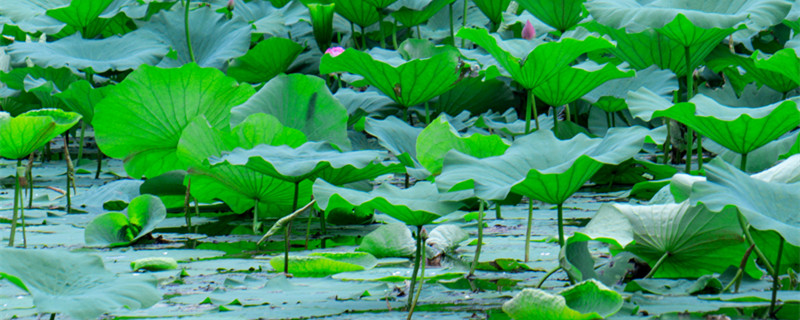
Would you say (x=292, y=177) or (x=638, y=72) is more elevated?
(x=638, y=72)

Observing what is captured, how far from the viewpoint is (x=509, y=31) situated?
380 cm

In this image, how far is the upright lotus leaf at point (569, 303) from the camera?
39.9 inches

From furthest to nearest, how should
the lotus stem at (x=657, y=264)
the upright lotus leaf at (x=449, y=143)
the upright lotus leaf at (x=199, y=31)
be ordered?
the upright lotus leaf at (x=199, y=31) < the upright lotus leaf at (x=449, y=143) < the lotus stem at (x=657, y=264)

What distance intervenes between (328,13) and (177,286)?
2.18m

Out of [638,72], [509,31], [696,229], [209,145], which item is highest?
[509,31]

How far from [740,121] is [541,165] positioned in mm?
496

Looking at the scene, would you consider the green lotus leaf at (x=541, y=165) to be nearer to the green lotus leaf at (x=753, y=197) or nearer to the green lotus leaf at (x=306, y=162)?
the green lotus leaf at (x=753, y=197)

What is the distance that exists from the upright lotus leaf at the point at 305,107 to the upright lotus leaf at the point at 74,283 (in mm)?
1101

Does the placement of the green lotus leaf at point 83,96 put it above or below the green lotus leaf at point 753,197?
above

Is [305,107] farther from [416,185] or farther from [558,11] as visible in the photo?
[558,11]

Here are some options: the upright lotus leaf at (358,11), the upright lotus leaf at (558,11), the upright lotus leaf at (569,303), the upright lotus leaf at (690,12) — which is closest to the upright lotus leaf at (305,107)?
the upright lotus leaf at (690,12)

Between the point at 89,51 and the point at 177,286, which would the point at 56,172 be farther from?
the point at 177,286

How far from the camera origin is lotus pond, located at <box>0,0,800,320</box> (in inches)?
46.1

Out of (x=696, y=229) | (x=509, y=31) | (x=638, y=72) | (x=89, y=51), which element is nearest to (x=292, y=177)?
(x=696, y=229)
